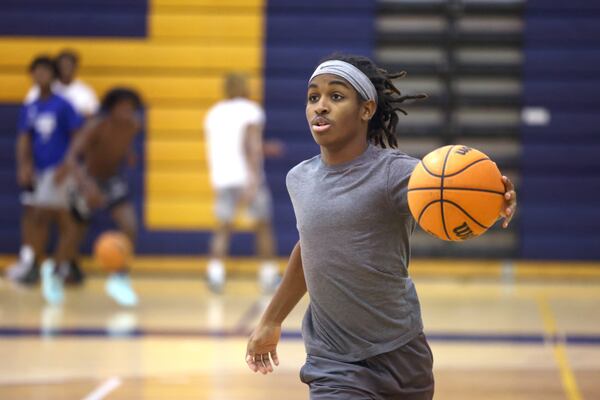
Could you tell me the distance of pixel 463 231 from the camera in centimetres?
371

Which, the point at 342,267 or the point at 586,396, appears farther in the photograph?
the point at 586,396

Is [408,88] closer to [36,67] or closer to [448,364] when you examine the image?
[36,67]

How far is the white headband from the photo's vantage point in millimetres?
3955

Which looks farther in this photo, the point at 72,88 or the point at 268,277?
the point at 72,88

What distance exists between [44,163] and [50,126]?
0.39m

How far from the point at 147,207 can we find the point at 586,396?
7192 mm

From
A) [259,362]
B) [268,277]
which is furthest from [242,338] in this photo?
[259,362]

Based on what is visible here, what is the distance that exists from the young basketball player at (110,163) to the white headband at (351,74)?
6.27 meters

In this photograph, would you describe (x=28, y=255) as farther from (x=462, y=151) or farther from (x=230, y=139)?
(x=462, y=151)

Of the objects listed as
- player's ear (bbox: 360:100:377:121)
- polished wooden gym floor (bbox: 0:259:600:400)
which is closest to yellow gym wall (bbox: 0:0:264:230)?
polished wooden gym floor (bbox: 0:259:600:400)

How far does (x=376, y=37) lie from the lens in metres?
12.8

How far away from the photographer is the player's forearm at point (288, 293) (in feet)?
13.6

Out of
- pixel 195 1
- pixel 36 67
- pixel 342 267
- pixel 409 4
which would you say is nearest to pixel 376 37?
pixel 409 4

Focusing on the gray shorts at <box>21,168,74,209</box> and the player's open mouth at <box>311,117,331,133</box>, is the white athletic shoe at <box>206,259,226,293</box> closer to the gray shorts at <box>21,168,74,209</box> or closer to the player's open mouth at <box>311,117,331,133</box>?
the gray shorts at <box>21,168,74,209</box>
